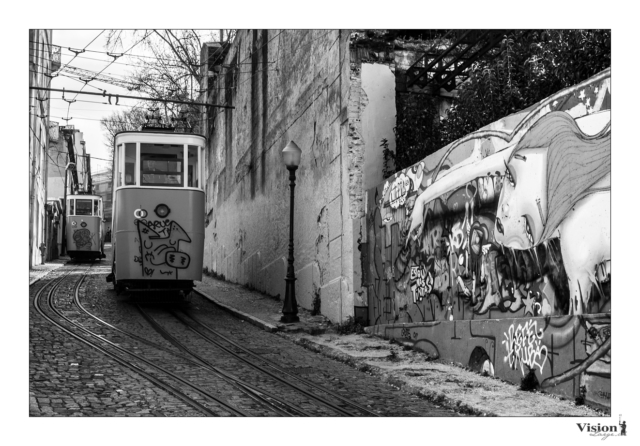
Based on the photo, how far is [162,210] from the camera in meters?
14.8

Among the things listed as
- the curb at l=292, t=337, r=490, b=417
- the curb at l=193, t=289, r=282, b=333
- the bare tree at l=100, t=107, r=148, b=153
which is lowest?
the curb at l=193, t=289, r=282, b=333

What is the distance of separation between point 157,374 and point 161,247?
6295 mm

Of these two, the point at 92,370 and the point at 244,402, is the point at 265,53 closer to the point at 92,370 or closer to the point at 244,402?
the point at 92,370

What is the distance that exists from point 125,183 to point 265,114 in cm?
617

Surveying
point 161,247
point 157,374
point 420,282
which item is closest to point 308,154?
point 161,247

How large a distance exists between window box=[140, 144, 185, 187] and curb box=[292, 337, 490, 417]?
14.5 feet

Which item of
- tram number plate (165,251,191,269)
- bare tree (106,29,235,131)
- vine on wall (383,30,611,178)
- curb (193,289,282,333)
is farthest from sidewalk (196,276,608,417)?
bare tree (106,29,235,131)

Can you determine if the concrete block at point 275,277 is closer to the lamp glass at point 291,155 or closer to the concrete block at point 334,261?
the concrete block at point 334,261

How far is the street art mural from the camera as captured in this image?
14789mm

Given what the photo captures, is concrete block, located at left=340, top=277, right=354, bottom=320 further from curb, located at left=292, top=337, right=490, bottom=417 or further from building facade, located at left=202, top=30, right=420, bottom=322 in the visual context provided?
A: curb, located at left=292, top=337, right=490, bottom=417

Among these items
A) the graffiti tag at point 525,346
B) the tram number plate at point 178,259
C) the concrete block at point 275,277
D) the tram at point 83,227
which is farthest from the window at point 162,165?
the tram at point 83,227

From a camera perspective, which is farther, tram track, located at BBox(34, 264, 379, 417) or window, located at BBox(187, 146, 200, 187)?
window, located at BBox(187, 146, 200, 187)

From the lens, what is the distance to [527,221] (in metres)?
7.99
